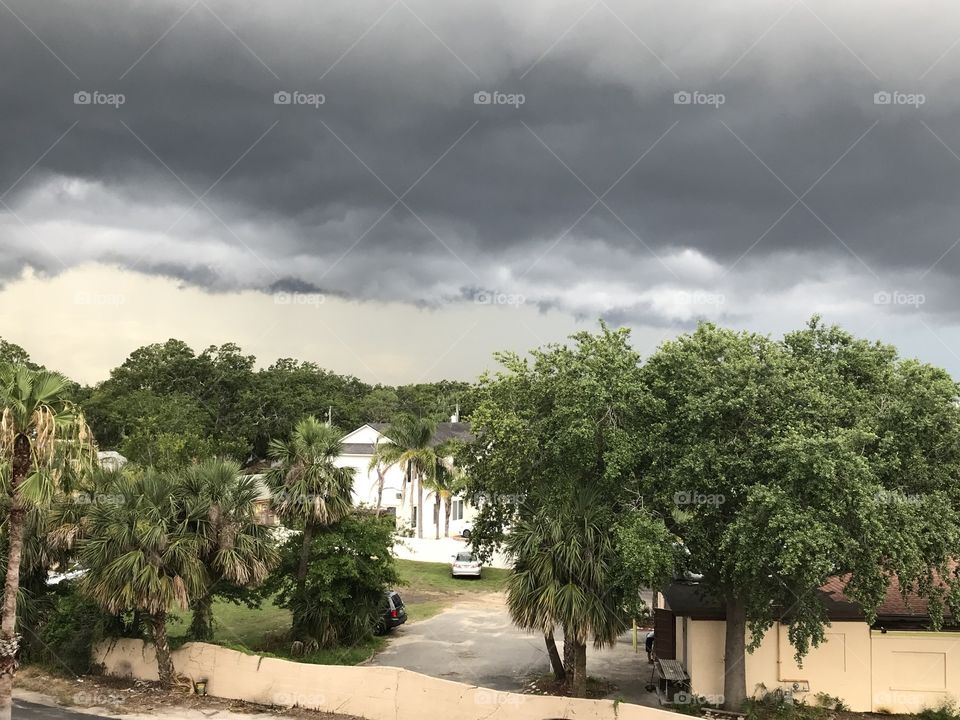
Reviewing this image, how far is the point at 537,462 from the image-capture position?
814 inches

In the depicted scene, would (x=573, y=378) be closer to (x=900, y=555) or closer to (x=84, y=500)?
(x=900, y=555)

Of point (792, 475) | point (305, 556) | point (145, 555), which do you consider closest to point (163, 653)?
point (145, 555)

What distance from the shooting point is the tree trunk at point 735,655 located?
20.2m

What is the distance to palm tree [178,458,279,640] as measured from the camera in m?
21.3

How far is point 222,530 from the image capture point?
21688 millimetres

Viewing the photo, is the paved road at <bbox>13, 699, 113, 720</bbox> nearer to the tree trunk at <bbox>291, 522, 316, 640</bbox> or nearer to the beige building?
the tree trunk at <bbox>291, 522, 316, 640</bbox>

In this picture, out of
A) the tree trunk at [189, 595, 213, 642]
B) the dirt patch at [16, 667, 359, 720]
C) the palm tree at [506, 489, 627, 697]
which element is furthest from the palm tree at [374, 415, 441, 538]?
the palm tree at [506, 489, 627, 697]

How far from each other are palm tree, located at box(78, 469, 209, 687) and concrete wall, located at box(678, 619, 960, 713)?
12.7 m

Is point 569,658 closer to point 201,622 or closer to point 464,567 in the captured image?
point 201,622

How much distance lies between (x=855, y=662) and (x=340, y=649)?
1426cm

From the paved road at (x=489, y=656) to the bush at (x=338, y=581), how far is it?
147cm

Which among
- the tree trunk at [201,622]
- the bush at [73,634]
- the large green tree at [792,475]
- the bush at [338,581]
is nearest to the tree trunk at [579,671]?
the large green tree at [792,475]

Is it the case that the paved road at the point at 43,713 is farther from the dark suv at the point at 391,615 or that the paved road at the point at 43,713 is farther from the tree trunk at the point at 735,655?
the tree trunk at the point at 735,655

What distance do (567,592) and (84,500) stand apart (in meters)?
13.5
